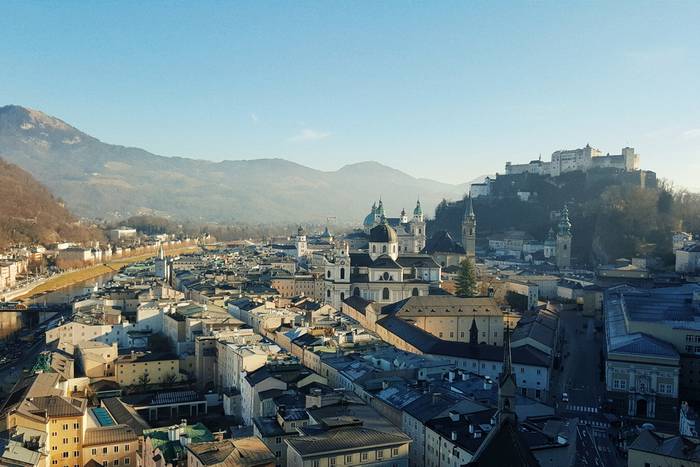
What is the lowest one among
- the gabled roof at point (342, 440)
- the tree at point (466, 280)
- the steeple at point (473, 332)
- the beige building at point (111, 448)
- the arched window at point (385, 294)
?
the beige building at point (111, 448)

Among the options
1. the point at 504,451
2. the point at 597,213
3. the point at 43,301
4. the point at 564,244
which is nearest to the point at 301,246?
the point at 564,244

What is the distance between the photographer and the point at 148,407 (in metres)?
29.6

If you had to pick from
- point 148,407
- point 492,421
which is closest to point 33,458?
point 148,407

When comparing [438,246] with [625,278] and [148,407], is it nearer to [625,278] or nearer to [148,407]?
[625,278]

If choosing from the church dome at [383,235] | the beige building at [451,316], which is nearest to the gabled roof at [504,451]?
the beige building at [451,316]

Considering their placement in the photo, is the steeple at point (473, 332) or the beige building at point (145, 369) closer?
the beige building at point (145, 369)

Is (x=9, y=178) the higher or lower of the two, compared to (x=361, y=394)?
higher

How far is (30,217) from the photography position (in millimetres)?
109875

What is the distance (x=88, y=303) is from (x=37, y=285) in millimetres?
33463

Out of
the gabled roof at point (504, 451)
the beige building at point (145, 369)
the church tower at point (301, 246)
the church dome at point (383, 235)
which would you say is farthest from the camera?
the church tower at point (301, 246)

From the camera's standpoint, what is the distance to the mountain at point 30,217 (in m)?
100

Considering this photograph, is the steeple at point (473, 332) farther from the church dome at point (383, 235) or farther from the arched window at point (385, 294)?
the church dome at point (383, 235)

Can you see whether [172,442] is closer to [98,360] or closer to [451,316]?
[98,360]

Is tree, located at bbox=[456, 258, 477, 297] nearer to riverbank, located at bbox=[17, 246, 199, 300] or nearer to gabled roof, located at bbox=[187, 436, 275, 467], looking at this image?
gabled roof, located at bbox=[187, 436, 275, 467]
